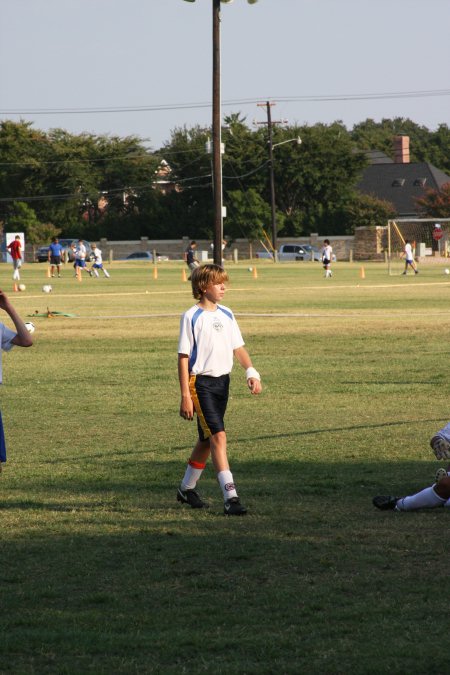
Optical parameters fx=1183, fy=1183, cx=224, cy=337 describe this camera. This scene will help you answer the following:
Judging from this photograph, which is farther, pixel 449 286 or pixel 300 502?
pixel 449 286

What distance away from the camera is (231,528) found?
7.74m

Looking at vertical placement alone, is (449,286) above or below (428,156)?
below

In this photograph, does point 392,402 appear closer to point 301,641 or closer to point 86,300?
point 301,641

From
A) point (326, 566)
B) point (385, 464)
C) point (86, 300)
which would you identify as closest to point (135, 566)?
point (326, 566)

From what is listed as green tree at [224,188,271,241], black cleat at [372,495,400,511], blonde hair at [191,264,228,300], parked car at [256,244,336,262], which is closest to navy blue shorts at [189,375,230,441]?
blonde hair at [191,264,228,300]

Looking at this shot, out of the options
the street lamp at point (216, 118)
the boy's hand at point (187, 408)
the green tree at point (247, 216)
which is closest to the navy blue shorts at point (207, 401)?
the boy's hand at point (187, 408)

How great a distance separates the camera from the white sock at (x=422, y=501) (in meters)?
8.05

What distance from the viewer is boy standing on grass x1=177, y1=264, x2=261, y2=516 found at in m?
8.12

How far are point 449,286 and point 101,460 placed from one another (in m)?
36.1

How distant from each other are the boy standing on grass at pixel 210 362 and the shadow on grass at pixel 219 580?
0.41m

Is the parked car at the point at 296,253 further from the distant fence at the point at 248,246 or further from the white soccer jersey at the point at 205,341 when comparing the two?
the white soccer jersey at the point at 205,341

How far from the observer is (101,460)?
1083 centimetres

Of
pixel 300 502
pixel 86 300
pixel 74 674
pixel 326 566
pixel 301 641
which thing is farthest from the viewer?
pixel 86 300

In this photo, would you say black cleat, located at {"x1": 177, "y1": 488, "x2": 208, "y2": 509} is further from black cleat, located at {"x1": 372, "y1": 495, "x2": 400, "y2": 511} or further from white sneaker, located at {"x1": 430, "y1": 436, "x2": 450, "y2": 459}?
white sneaker, located at {"x1": 430, "y1": 436, "x2": 450, "y2": 459}
